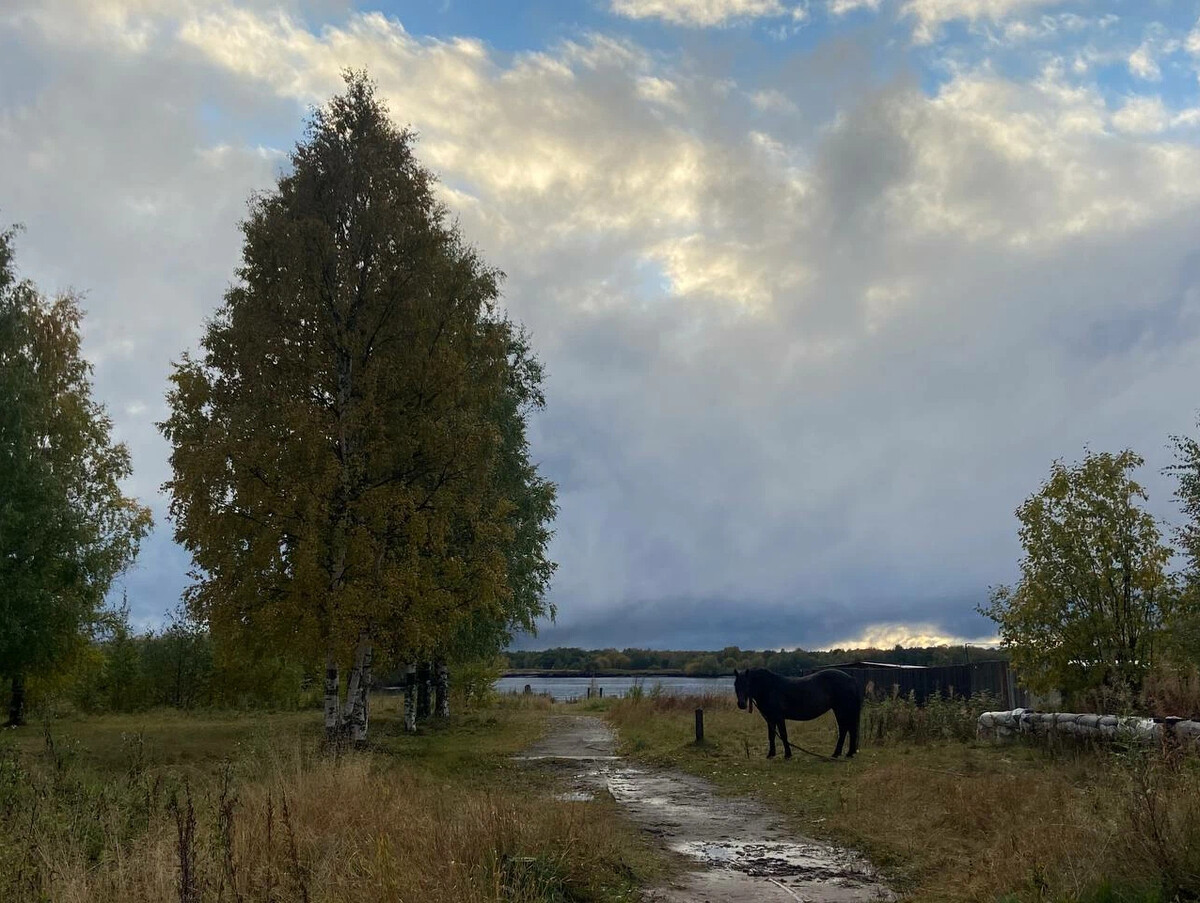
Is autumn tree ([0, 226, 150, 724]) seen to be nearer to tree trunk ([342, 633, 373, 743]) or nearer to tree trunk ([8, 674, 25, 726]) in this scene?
tree trunk ([8, 674, 25, 726])

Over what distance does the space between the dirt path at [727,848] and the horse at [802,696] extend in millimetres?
2819

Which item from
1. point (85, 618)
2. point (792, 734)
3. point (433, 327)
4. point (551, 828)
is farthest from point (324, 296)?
point (792, 734)

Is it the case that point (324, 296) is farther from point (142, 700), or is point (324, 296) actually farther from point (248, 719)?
point (142, 700)

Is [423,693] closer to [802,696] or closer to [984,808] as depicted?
[802,696]

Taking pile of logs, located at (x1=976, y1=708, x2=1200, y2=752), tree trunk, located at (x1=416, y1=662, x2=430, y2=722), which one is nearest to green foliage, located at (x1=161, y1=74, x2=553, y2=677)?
tree trunk, located at (x1=416, y1=662, x2=430, y2=722)

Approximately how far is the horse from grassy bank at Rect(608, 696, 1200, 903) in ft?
2.69

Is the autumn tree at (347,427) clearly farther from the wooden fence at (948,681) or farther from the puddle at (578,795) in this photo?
the wooden fence at (948,681)

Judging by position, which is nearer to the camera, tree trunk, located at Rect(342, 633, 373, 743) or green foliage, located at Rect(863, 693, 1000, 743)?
tree trunk, located at Rect(342, 633, 373, 743)

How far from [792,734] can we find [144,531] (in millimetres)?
20687

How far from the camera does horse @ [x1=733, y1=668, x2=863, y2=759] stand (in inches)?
781

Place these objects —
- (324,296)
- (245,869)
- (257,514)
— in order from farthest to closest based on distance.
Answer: (324,296)
(257,514)
(245,869)

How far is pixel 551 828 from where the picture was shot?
868cm

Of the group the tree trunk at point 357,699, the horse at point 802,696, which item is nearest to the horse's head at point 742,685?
the horse at point 802,696

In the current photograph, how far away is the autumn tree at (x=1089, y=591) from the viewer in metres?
20.7
